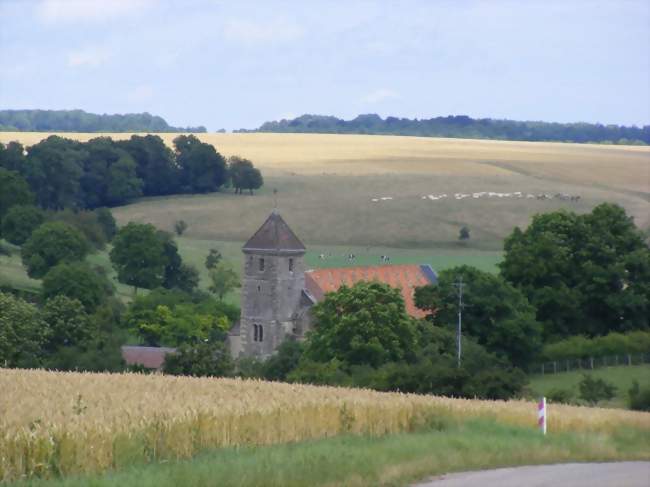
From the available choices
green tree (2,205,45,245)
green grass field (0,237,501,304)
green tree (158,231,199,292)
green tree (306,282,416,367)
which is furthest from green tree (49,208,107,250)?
green tree (306,282,416,367)

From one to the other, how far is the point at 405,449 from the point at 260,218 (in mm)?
143893

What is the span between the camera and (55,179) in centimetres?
18288

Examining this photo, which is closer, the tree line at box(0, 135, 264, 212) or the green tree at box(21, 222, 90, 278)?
the green tree at box(21, 222, 90, 278)

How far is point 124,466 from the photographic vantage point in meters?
26.8

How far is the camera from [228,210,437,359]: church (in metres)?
114

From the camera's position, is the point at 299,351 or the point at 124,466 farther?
the point at 299,351

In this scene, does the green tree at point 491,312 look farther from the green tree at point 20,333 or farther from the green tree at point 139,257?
the green tree at point 139,257

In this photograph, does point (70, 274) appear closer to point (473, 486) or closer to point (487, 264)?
point (487, 264)

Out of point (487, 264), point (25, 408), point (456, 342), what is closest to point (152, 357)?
point (456, 342)

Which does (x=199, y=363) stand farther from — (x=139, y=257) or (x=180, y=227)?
(x=180, y=227)

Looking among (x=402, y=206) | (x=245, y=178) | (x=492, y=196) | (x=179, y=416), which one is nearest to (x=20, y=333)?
(x=179, y=416)

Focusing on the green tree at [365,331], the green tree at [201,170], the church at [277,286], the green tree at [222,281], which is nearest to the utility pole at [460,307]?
the green tree at [365,331]

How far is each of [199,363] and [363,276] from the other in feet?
144

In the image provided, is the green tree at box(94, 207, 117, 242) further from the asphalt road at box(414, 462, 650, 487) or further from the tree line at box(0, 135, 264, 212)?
the asphalt road at box(414, 462, 650, 487)
